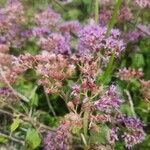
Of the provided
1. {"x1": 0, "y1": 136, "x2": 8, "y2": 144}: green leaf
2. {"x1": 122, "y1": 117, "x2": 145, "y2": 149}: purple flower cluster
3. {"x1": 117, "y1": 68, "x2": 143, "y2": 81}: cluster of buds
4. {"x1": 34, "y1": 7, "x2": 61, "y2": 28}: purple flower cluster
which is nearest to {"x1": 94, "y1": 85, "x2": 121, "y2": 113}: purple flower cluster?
{"x1": 122, "y1": 117, "x2": 145, "y2": 149}: purple flower cluster

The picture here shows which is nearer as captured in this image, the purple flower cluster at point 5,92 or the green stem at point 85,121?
the green stem at point 85,121

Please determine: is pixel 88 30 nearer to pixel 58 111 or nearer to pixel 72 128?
pixel 72 128

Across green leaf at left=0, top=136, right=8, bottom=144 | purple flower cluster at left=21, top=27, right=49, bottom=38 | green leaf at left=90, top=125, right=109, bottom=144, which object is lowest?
green leaf at left=0, top=136, right=8, bottom=144

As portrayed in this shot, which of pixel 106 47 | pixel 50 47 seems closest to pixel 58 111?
pixel 50 47

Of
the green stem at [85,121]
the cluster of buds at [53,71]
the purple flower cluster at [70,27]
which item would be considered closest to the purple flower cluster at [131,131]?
the green stem at [85,121]

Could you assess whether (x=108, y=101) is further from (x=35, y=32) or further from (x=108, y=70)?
→ (x=35, y=32)

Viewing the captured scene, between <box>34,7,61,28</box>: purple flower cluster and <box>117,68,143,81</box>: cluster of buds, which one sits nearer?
<box>117,68,143,81</box>: cluster of buds

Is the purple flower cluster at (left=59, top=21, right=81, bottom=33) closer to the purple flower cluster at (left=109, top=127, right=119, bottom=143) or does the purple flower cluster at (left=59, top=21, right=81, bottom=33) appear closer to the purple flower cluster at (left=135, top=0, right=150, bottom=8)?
the purple flower cluster at (left=135, top=0, right=150, bottom=8)

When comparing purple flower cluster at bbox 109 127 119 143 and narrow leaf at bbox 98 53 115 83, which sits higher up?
narrow leaf at bbox 98 53 115 83

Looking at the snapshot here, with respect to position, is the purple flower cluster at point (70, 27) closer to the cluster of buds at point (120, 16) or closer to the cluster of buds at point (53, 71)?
the cluster of buds at point (120, 16)
